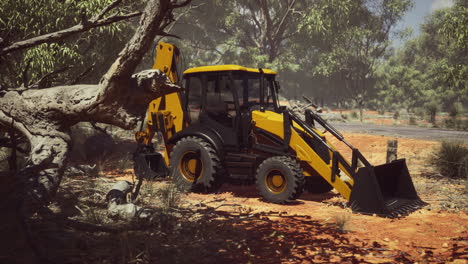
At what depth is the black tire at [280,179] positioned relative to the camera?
7.20m

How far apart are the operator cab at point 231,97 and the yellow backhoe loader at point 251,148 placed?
2 centimetres

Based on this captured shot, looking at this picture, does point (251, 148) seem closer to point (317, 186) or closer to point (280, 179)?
point (280, 179)

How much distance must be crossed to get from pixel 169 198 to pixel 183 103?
112 inches

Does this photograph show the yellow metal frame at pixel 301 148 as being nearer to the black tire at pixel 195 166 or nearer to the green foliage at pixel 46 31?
the black tire at pixel 195 166

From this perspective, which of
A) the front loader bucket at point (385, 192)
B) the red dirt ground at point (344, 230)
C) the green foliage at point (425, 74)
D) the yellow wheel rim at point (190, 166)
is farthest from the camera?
the green foliage at point (425, 74)

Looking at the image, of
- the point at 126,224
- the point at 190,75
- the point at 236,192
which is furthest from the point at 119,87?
the point at 236,192

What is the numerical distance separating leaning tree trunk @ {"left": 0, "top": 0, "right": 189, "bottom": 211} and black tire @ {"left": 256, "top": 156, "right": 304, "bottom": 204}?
2973mm

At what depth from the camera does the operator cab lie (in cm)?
809

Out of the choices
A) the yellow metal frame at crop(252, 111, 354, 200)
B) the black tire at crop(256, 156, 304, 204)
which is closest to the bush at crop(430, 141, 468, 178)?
the yellow metal frame at crop(252, 111, 354, 200)

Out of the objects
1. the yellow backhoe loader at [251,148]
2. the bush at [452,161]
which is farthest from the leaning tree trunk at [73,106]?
the bush at [452,161]

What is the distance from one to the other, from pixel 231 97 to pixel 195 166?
1677mm

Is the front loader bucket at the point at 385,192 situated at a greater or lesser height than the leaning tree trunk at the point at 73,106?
lesser

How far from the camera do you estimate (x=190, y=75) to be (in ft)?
28.6

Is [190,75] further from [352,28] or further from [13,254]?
[352,28]
